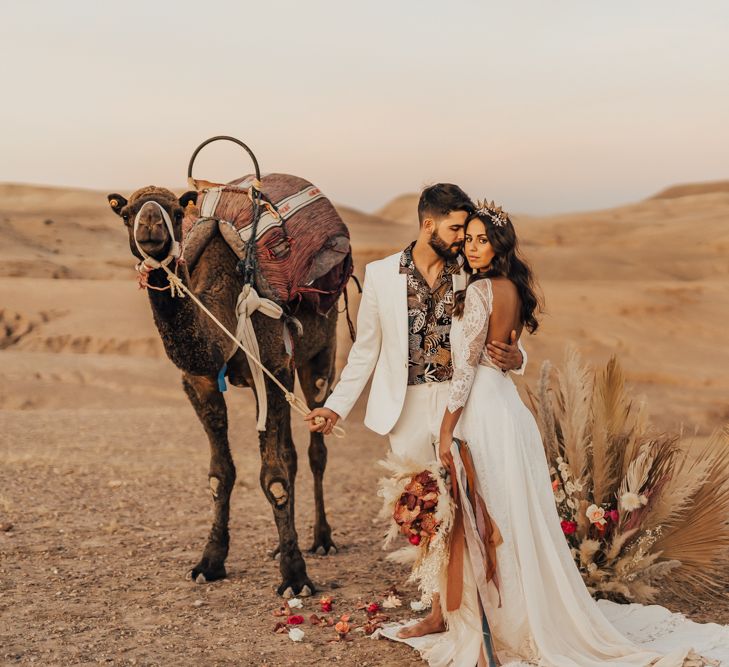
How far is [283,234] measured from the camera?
5.96 meters

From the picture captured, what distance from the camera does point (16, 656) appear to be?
468 centimetres

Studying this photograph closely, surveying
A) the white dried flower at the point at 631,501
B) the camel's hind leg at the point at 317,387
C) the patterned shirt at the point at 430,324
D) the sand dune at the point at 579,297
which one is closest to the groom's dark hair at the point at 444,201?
the patterned shirt at the point at 430,324

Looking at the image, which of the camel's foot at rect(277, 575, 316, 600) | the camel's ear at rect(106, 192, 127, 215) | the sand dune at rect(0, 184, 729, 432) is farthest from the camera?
the sand dune at rect(0, 184, 729, 432)

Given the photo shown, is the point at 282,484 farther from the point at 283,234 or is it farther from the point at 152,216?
the point at 152,216

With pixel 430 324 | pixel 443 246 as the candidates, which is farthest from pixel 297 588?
pixel 443 246

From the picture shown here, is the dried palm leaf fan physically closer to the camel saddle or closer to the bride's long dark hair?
the camel saddle

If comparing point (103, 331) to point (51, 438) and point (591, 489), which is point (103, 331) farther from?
point (591, 489)

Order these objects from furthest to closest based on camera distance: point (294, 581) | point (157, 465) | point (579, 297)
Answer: point (579, 297) → point (157, 465) → point (294, 581)

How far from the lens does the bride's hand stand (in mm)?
4012

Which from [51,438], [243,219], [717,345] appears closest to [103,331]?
[51,438]

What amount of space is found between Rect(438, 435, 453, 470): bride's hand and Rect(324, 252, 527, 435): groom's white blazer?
0.32 m

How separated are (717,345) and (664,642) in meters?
17.6

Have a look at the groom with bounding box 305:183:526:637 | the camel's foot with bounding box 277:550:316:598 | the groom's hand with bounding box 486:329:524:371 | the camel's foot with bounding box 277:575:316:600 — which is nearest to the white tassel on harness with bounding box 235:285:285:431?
the camel's foot with bounding box 277:550:316:598

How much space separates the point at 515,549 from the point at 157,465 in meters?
6.51
